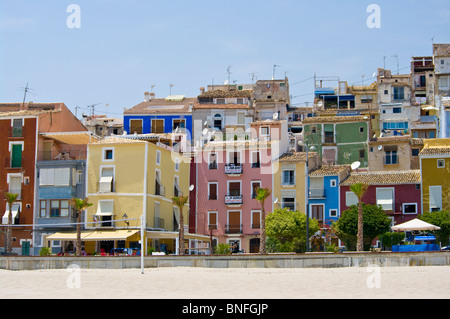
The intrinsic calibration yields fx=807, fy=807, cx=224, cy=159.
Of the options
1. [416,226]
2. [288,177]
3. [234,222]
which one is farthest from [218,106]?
[416,226]

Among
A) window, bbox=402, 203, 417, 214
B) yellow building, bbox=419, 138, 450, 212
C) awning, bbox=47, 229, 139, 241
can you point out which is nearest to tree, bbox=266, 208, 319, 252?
window, bbox=402, 203, 417, 214

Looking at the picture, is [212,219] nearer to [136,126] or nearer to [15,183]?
[15,183]

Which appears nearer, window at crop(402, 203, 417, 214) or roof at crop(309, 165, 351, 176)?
window at crop(402, 203, 417, 214)

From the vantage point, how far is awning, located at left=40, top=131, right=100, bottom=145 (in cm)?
6050

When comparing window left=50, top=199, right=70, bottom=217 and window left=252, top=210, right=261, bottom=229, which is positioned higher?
window left=50, top=199, right=70, bottom=217

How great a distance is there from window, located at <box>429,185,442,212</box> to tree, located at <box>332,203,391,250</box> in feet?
17.1

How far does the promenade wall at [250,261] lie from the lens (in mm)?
38594

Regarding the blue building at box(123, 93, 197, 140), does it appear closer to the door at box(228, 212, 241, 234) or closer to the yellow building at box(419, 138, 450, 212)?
the door at box(228, 212, 241, 234)

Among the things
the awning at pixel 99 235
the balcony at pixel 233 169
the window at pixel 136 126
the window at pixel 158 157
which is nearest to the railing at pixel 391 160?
the balcony at pixel 233 169

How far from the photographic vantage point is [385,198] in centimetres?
5888

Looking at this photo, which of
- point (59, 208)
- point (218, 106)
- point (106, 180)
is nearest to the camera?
point (106, 180)

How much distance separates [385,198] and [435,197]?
11.9 ft
